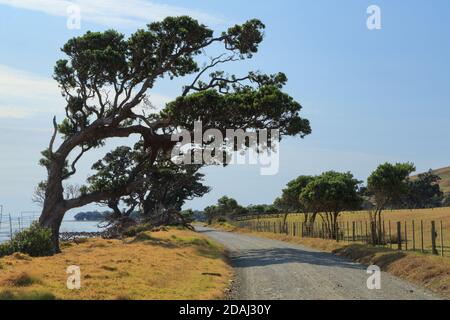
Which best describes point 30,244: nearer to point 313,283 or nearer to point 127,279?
point 127,279

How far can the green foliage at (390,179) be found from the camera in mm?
40562

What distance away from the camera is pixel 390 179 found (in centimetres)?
4050

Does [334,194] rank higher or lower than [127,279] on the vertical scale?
higher

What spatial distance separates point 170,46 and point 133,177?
37.2ft

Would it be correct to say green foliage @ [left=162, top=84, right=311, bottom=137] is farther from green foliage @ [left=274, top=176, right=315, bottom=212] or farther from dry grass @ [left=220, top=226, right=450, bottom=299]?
green foliage @ [left=274, top=176, right=315, bottom=212]

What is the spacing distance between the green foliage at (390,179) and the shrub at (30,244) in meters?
23.5

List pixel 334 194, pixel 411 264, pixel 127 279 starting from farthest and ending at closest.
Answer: pixel 334 194
pixel 411 264
pixel 127 279

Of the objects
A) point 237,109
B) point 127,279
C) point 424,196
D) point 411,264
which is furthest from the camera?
point 424,196

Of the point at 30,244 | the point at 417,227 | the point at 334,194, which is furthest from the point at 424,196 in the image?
the point at 30,244

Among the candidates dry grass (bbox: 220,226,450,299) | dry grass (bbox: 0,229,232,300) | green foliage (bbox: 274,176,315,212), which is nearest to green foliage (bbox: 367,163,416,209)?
dry grass (bbox: 220,226,450,299)

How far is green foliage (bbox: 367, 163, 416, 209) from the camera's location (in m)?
40.6

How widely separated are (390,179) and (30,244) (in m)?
25.7

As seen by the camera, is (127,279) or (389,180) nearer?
(127,279)

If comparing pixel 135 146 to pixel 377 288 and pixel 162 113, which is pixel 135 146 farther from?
pixel 377 288
